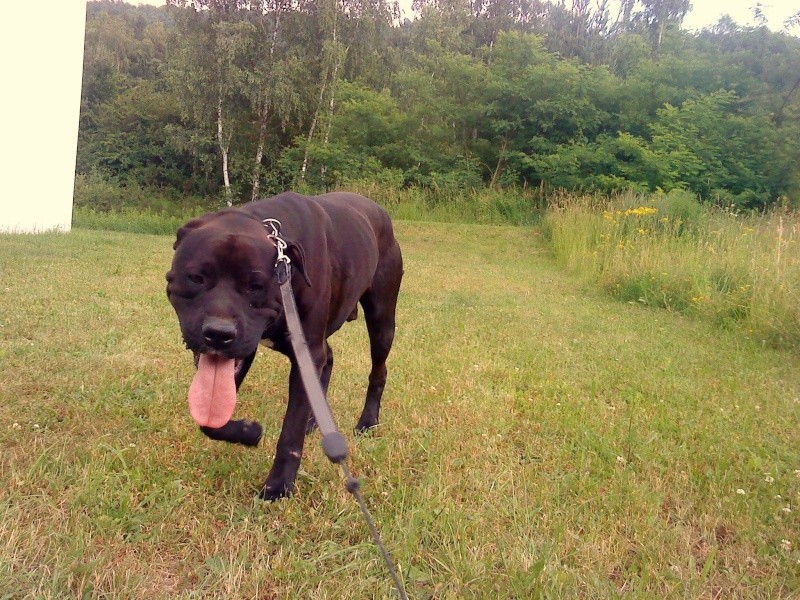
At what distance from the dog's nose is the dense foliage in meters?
15.2

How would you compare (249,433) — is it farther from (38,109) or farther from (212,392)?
(38,109)

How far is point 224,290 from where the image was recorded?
2.18m

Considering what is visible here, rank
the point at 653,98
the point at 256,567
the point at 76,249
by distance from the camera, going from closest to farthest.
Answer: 1. the point at 256,567
2. the point at 76,249
3. the point at 653,98

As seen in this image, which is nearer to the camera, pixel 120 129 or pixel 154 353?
pixel 154 353

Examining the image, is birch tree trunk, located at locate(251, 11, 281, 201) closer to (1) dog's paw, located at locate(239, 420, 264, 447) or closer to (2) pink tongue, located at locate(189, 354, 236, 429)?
(1) dog's paw, located at locate(239, 420, 264, 447)

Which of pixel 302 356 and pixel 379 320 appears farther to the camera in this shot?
pixel 379 320

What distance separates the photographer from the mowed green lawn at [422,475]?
2.03 meters

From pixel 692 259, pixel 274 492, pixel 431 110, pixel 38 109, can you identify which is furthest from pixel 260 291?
pixel 431 110

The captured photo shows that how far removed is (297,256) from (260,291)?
22 cm

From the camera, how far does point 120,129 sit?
36062 millimetres

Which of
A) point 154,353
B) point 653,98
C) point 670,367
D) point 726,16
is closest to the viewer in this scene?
point 154,353

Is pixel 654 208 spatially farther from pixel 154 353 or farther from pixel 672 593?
pixel 672 593

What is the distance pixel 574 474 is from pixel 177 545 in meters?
1.70

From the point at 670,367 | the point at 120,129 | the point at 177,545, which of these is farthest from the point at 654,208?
the point at 120,129
